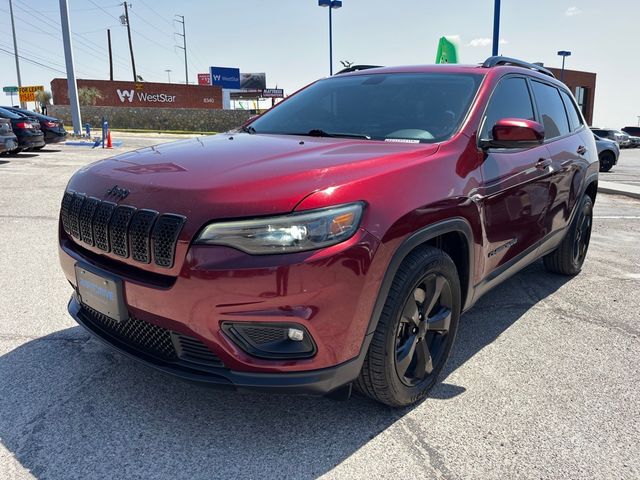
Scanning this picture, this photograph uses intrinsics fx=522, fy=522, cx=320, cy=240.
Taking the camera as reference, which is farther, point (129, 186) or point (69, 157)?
point (69, 157)

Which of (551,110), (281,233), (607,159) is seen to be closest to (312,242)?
(281,233)

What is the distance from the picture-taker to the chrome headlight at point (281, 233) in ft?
6.56

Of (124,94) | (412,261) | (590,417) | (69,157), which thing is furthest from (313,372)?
(124,94)

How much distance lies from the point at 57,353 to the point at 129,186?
57.3 inches

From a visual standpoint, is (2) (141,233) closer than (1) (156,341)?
Yes

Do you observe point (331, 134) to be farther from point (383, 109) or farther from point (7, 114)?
point (7, 114)

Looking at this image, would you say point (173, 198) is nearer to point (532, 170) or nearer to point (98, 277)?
point (98, 277)

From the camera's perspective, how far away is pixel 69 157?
15.0m

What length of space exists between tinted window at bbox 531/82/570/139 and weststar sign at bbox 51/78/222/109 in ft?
152

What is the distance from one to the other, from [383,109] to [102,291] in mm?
1969

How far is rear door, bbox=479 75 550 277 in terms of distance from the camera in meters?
2.99

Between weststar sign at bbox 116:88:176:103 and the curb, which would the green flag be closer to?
the curb

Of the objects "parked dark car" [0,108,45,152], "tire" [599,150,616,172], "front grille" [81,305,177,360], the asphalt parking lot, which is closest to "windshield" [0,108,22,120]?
"parked dark car" [0,108,45,152]

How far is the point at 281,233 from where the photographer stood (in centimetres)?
200
